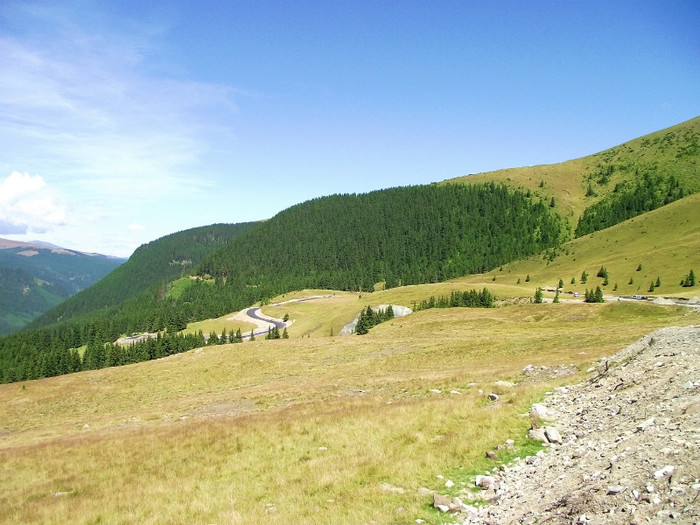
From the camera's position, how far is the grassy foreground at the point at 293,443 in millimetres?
11875

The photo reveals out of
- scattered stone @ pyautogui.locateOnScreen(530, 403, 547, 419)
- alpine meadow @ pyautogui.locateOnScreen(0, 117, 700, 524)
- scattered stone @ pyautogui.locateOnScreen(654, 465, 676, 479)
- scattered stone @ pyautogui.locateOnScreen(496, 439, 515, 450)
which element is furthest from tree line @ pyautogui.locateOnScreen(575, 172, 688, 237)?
scattered stone @ pyautogui.locateOnScreen(654, 465, 676, 479)

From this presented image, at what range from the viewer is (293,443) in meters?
17.0

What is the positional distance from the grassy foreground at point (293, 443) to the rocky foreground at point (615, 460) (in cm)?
138

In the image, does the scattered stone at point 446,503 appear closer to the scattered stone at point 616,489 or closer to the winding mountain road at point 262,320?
the scattered stone at point 616,489

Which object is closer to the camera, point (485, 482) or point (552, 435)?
point (485, 482)

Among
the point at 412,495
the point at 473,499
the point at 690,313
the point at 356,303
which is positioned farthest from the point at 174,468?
the point at 356,303

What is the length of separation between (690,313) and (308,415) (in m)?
46.0

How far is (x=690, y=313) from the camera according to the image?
45.1 meters

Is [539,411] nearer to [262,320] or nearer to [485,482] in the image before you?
[485,482]

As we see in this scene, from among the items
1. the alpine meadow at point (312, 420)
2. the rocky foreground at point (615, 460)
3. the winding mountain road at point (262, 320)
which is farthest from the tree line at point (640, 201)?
the rocky foreground at point (615, 460)

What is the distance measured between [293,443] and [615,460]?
11.6m

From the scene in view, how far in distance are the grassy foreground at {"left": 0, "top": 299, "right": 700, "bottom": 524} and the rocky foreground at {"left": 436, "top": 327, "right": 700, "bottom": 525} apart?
4.51ft

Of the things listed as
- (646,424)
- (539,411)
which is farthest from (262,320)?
(646,424)

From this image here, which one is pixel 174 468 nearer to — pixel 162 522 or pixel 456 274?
pixel 162 522
